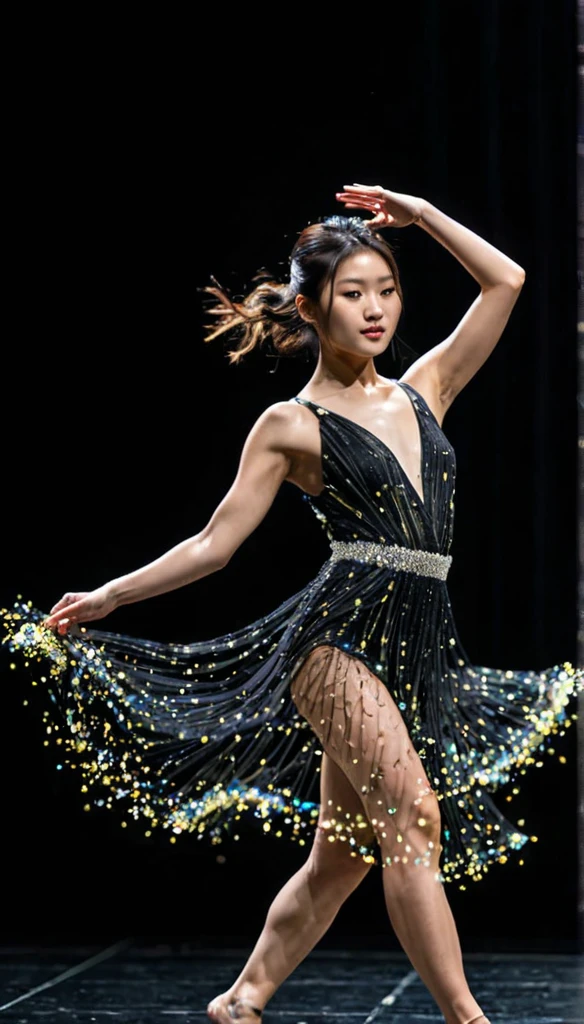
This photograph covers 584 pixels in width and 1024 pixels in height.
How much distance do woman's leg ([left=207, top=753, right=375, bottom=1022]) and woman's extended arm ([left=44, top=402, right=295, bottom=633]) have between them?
1.31 ft

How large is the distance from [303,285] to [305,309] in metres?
Answer: 0.04

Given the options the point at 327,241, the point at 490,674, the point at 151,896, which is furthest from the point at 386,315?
the point at 151,896

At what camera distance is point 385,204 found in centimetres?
279

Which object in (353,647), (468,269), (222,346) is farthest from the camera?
(222,346)

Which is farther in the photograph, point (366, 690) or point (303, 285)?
point (303, 285)

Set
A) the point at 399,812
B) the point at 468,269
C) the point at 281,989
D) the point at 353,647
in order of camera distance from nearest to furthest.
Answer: the point at 399,812 → the point at 353,647 → the point at 468,269 → the point at 281,989

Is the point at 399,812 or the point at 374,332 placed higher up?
the point at 374,332

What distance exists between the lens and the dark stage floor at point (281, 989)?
3311 mm

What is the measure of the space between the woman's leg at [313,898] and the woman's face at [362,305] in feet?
2.33

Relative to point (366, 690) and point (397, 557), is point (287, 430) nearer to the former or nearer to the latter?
point (397, 557)

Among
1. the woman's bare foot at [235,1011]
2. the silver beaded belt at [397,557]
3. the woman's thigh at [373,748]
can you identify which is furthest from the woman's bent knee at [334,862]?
the silver beaded belt at [397,557]

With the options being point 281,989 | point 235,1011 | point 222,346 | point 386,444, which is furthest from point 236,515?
point 222,346

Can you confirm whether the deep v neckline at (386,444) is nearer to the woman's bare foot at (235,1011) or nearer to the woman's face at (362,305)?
the woman's face at (362,305)

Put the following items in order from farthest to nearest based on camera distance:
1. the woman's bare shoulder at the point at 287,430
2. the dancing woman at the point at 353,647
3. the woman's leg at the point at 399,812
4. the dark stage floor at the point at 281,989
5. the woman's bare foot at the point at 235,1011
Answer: the dark stage floor at the point at 281,989
the woman's bare foot at the point at 235,1011
the woman's bare shoulder at the point at 287,430
the dancing woman at the point at 353,647
the woman's leg at the point at 399,812
